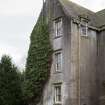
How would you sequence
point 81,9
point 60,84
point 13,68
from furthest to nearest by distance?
point 13,68 → point 81,9 → point 60,84

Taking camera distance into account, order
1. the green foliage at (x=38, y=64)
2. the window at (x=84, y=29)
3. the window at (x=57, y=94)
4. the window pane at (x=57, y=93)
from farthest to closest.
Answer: the green foliage at (x=38, y=64), the window at (x=84, y=29), the window pane at (x=57, y=93), the window at (x=57, y=94)

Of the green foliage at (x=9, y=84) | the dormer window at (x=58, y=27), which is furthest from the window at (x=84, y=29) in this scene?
the green foliage at (x=9, y=84)

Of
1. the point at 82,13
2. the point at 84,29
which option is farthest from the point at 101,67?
the point at 82,13

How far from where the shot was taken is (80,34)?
29.2m

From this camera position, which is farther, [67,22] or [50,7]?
[50,7]

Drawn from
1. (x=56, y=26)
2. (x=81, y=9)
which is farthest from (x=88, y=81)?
(x=81, y=9)

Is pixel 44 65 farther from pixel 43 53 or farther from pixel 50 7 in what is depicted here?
pixel 50 7

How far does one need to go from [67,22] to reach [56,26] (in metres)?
2.12

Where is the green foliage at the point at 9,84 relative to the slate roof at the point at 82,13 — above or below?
below

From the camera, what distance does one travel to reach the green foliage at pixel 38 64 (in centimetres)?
3042

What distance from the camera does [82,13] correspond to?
31578mm

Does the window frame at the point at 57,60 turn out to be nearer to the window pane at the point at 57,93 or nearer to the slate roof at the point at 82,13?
the window pane at the point at 57,93

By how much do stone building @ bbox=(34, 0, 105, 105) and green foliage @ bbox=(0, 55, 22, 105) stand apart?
16.7 feet

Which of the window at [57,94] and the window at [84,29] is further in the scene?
the window at [84,29]
